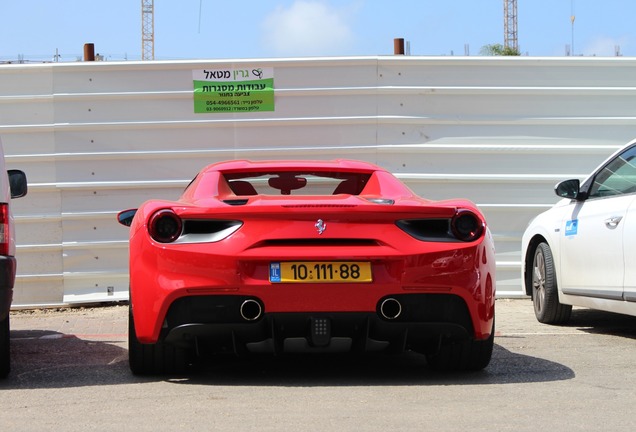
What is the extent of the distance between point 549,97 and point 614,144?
859mm

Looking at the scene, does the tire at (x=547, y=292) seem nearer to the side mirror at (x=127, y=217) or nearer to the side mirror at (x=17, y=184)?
the side mirror at (x=127, y=217)

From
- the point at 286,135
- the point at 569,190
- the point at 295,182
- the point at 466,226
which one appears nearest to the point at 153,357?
the point at 295,182

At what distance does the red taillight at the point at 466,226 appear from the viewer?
5738 mm

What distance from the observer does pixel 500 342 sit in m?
7.71

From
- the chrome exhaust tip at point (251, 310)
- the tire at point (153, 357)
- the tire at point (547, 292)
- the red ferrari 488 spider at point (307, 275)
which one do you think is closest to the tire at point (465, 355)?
the red ferrari 488 spider at point (307, 275)

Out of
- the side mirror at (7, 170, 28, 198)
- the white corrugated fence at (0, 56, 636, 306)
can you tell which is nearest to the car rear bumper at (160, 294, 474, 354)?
the side mirror at (7, 170, 28, 198)

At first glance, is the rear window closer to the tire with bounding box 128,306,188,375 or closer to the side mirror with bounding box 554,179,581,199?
the tire with bounding box 128,306,188,375

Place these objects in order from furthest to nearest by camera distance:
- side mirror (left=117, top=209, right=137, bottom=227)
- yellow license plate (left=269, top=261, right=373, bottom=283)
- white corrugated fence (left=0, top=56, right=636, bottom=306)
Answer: white corrugated fence (left=0, top=56, right=636, bottom=306) < side mirror (left=117, top=209, right=137, bottom=227) < yellow license plate (left=269, top=261, right=373, bottom=283)

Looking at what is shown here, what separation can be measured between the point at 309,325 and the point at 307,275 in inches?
10.5

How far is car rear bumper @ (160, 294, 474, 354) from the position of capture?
219 inches

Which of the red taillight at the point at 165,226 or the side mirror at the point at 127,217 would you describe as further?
the side mirror at the point at 127,217

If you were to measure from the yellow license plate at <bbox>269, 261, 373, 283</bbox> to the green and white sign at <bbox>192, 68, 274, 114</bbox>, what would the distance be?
581 cm

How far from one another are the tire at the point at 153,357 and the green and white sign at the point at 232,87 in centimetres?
543

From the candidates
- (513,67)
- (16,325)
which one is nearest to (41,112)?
(16,325)
